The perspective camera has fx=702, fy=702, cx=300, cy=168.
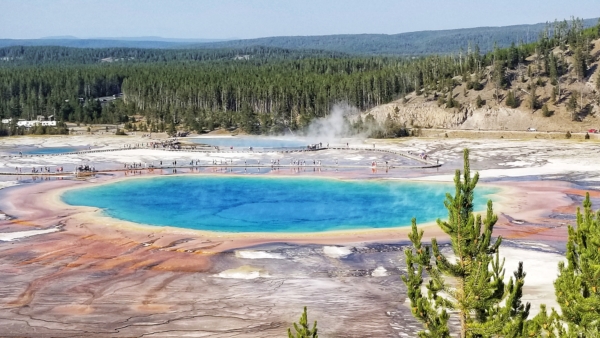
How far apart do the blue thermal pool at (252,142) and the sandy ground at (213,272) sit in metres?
34.5

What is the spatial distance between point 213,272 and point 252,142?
5415 centimetres

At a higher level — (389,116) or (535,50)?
(535,50)

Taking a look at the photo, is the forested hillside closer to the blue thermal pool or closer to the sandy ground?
the blue thermal pool

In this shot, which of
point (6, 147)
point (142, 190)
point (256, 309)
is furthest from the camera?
point (6, 147)

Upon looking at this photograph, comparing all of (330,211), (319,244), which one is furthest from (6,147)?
(319,244)

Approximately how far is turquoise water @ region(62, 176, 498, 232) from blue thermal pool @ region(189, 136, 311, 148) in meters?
23.4

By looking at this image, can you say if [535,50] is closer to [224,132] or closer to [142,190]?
[224,132]

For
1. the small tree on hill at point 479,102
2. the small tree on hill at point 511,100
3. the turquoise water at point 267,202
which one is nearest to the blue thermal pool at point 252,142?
the small tree on hill at point 479,102

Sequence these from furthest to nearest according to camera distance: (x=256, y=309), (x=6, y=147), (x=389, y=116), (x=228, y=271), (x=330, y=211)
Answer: (x=389, y=116) < (x=6, y=147) < (x=330, y=211) < (x=228, y=271) < (x=256, y=309)

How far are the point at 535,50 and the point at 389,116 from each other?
23096 mm

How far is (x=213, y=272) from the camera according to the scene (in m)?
27.4

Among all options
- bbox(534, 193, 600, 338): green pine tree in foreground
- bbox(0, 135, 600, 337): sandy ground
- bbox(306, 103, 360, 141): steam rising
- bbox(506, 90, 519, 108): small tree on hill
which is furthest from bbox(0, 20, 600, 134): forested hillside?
bbox(534, 193, 600, 338): green pine tree in foreground

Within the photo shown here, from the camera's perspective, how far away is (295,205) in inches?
1690

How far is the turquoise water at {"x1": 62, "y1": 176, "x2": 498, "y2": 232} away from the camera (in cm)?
3762
